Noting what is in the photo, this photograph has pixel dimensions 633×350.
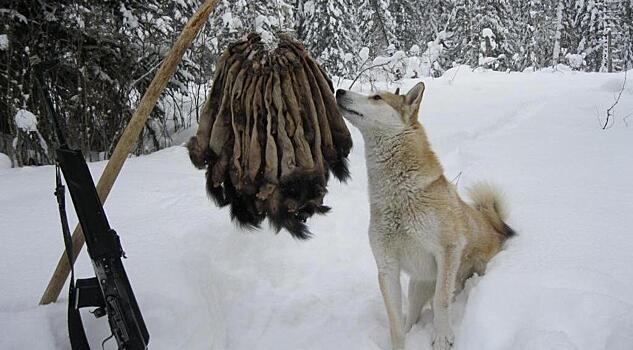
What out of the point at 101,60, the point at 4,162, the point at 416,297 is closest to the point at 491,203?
the point at 416,297

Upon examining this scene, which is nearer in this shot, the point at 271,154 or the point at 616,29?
the point at 271,154

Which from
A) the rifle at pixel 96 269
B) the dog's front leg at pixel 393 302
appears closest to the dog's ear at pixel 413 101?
the dog's front leg at pixel 393 302

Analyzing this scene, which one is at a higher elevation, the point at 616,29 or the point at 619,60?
the point at 616,29

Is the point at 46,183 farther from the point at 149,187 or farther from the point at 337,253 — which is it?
the point at 337,253

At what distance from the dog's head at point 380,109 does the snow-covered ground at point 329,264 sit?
3.27 ft

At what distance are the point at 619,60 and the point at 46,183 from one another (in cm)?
3578

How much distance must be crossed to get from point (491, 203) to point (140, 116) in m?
2.33

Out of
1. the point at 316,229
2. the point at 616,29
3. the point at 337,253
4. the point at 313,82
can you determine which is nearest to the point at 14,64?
the point at 316,229

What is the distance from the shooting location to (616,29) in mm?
28328

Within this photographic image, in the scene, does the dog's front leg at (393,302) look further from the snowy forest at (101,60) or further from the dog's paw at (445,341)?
the snowy forest at (101,60)

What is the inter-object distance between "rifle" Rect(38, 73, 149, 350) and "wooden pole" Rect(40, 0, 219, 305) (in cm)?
23

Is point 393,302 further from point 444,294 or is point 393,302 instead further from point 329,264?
Answer: point 329,264

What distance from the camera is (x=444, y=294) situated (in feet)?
8.36

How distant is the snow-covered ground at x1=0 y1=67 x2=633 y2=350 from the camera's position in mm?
2281
